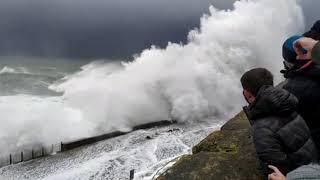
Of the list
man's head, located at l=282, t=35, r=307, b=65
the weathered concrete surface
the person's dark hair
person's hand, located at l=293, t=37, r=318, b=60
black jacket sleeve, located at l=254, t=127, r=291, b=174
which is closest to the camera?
person's hand, located at l=293, t=37, r=318, b=60

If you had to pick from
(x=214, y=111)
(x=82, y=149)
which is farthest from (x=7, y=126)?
(x=214, y=111)

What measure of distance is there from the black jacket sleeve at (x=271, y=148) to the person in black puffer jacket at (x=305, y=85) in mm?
719

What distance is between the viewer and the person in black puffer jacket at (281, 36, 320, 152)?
4883mm

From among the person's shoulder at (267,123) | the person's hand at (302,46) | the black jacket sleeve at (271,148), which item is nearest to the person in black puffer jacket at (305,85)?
the person's hand at (302,46)

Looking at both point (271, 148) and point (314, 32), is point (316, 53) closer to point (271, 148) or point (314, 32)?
point (271, 148)

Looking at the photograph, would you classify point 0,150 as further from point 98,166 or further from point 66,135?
point 98,166

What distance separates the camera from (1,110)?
59656 mm

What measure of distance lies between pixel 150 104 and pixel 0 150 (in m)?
27.7

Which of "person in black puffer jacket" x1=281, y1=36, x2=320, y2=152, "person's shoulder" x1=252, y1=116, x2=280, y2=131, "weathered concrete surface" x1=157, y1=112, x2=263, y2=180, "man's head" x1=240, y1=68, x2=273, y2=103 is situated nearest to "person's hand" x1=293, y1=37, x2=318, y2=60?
"person in black puffer jacket" x1=281, y1=36, x2=320, y2=152

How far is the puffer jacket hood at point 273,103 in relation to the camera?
453 centimetres

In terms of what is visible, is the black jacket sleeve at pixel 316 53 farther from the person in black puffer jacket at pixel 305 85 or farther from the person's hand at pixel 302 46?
the person in black puffer jacket at pixel 305 85

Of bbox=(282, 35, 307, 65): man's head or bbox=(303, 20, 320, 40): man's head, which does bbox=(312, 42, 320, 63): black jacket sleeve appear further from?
bbox=(303, 20, 320, 40): man's head

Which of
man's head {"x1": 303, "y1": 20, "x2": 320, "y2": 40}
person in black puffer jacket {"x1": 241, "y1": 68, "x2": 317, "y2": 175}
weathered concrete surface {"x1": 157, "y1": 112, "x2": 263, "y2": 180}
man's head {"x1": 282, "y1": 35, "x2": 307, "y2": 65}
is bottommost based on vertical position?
weathered concrete surface {"x1": 157, "y1": 112, "x2": 263, "y2": 180}

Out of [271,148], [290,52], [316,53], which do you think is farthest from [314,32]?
[316,53]
